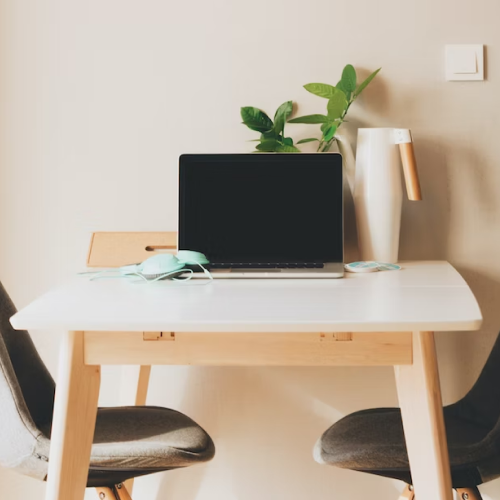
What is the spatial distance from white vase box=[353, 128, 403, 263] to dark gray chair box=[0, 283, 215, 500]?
55cm

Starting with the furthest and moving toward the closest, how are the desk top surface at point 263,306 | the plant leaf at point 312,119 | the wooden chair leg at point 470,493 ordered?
1. the plant leaf at point 312,119
2. the wooden chair leg at point 470,493
3. the desk top surface at point 263,306

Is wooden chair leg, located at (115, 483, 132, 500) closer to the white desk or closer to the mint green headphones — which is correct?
the white desk

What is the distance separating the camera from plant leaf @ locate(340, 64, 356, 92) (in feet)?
4.88

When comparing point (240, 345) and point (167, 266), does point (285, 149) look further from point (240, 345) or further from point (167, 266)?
point (240, 345)

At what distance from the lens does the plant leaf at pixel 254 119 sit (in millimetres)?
1512

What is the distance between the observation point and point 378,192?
1441 mm

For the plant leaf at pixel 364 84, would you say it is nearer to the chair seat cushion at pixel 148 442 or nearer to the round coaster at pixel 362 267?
the round coaster at pixel 362 267

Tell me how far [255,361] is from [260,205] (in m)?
0.44

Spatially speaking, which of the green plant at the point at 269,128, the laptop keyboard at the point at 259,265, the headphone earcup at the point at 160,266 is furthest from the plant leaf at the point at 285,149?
the headphone earcup at the point at 160,266

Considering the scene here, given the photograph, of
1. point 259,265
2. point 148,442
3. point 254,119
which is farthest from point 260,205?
point 148,442

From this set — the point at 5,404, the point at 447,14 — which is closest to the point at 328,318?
the point at 5,404

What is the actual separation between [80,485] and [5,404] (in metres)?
0.18

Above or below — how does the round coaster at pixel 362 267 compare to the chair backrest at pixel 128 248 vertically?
below

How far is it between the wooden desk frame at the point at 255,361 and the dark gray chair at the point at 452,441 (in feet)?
0.27
